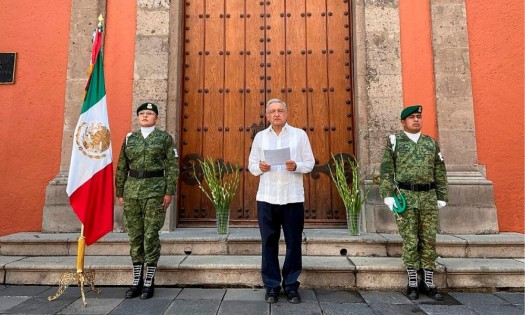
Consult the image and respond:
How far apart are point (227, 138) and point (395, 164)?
2526mm

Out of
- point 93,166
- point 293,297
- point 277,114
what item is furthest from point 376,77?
point 93,166

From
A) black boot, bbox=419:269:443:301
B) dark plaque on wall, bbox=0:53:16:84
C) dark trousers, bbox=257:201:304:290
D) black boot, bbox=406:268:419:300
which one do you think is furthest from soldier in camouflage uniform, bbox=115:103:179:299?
dark plaque on wall, bbox=0:53:16:84

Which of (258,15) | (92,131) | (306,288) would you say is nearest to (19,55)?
(92,131)

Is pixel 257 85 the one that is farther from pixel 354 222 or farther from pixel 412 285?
pixel 412 285

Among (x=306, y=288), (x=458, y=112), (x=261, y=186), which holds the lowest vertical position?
(x=306, y=288)

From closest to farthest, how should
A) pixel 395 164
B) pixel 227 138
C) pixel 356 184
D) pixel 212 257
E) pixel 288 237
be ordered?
pixel 288 237 < pixel 395 164 < pixel 212 257 < pixel 356 184 < pixel 227 138

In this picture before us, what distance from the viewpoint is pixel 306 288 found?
Result: 3.44m

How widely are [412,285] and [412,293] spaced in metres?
0.07

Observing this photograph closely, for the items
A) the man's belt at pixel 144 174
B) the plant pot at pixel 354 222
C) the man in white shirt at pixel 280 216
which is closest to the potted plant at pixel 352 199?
the plant pot at pixel 354 222

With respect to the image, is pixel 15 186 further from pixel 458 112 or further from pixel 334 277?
pixel 458 112

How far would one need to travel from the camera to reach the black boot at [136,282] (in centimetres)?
318

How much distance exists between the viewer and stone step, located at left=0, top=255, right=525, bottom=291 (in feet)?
11.2

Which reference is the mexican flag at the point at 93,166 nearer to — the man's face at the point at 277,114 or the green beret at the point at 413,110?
the man's face at the point at 277,114

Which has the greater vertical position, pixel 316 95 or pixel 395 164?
pixel 316 95
